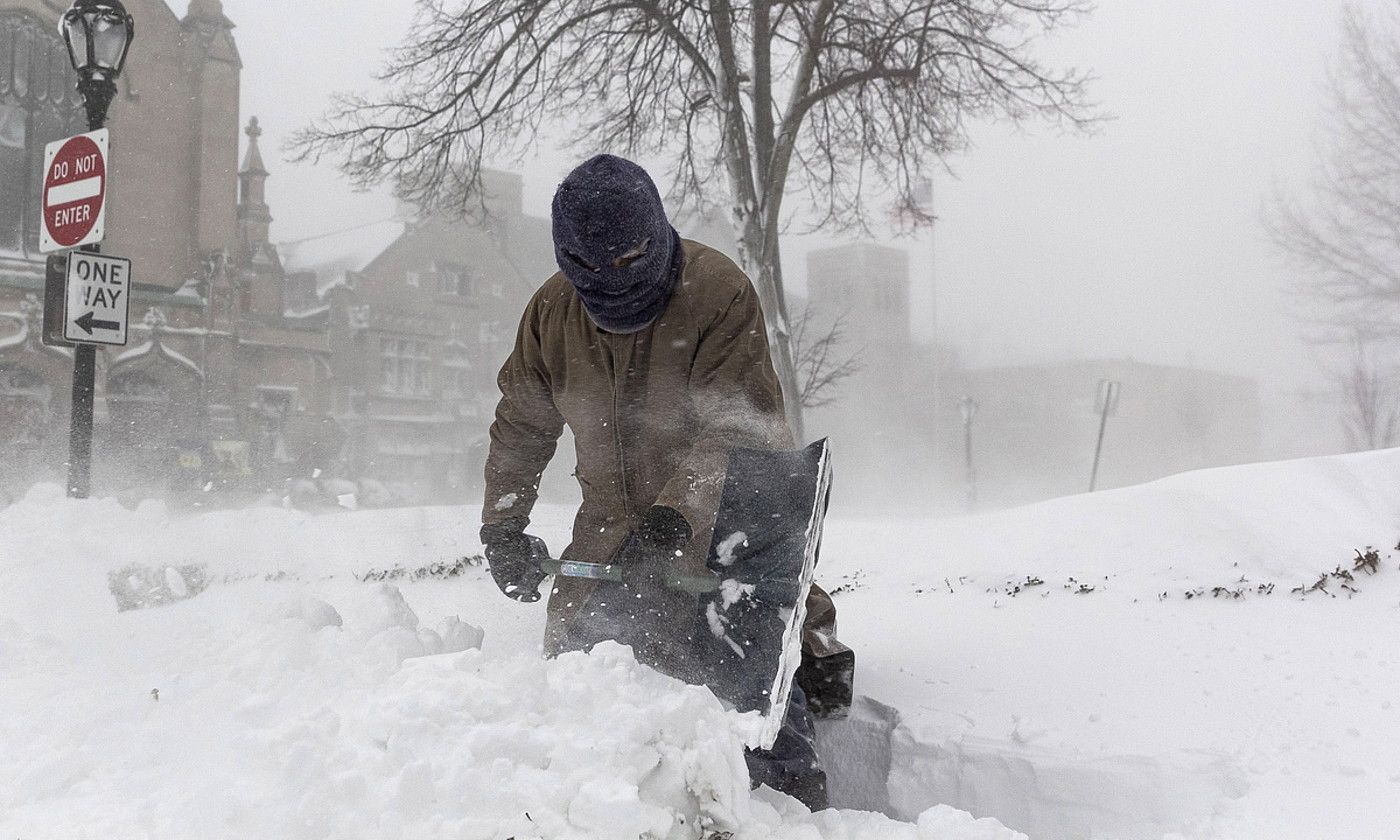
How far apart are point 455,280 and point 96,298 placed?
2819 cm

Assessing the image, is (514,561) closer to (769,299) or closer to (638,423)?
(638,423)

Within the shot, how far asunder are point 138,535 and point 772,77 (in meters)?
6.73

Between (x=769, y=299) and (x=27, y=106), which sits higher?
(x=27, y=106)

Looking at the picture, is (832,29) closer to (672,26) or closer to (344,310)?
(672,26)

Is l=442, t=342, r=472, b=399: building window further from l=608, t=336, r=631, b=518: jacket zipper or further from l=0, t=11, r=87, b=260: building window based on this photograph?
l=608, t=336, r=631, b=518: jacket zipper

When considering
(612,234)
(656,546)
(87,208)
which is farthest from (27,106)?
(656,546)

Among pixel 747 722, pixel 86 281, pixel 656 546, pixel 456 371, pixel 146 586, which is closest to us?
pixel 747 722

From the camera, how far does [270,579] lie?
732 centimetres

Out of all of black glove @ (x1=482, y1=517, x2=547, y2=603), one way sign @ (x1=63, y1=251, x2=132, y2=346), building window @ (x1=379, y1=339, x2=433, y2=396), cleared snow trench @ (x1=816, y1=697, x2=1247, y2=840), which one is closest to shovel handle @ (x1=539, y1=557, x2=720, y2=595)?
black glove @ (x1=482, y1=517, x2=547, y2=603)

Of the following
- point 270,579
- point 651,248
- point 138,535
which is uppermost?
point 651,248

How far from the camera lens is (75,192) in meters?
5.40

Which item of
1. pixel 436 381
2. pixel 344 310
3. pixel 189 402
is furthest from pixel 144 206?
pixel 436 381

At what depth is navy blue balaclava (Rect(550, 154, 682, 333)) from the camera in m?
2.57

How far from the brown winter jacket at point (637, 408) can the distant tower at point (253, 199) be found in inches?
955
